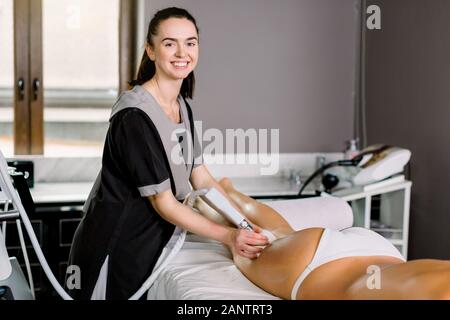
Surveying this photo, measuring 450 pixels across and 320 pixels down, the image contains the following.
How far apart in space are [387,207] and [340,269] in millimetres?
1680

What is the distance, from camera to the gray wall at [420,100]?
2896mm

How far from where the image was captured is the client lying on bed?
50.8 inches

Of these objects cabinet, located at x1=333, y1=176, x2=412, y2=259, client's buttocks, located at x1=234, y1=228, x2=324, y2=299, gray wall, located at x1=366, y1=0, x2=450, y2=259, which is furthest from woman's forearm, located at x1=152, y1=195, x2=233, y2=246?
gray wall, located at x1=366, y1=0, x2=450, y2=259

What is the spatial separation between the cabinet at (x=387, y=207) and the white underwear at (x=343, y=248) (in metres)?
1.25

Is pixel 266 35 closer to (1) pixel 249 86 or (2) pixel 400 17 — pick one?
(1) pixel 249 86

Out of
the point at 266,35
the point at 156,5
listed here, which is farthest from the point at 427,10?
the point at 156,5

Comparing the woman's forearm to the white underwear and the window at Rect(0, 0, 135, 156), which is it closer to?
the white underwear

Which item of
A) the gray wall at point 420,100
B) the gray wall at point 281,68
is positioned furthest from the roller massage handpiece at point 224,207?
the gray wall at point 281,68

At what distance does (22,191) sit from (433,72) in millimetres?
1897

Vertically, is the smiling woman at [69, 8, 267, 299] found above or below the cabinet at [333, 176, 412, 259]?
above

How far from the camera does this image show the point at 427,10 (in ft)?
9.77

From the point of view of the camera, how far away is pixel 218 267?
1758 millimetres

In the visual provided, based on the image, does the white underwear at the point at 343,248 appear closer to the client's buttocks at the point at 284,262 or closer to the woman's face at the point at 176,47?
the client's buttocks at the point at 284,262

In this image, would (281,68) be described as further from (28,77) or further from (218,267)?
(218,267)
